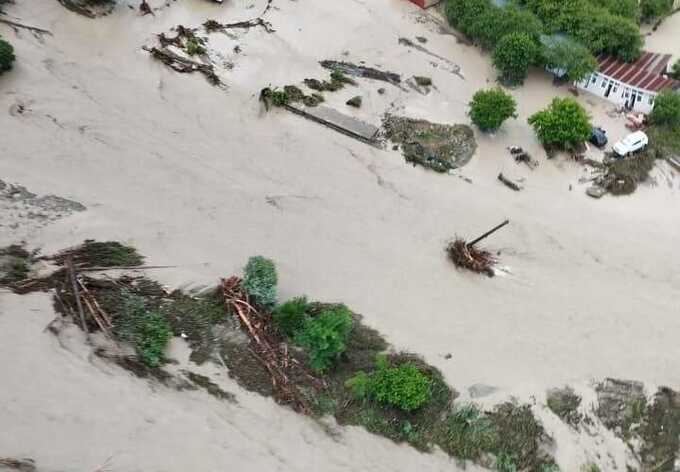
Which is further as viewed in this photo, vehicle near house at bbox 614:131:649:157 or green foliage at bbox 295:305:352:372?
vehicle near house at bbox 614:131:649:157

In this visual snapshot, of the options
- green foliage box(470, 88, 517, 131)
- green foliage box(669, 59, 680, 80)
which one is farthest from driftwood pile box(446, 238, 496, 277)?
green foliage box(669, 59, 680, 80)

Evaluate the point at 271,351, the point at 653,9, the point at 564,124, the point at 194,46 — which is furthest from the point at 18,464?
the point at 653,9

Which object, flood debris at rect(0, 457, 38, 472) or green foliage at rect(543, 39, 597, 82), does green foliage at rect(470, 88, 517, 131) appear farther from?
flood debris at rect(0, 457, 38, 472)

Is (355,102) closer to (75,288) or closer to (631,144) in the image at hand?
(631,144)

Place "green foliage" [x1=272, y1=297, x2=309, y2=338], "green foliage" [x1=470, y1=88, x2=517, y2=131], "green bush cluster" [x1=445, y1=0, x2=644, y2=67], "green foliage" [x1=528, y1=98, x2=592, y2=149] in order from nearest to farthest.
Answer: "green foliage" [x1=272, y1=297, x2=309, y2=338] → "green foliage" [x1=528, y1=98, x2=592, y2=149] → "green foliage" [x1=470, y1=88, x2=517, y2=131] → "green bush cluster" [x1=445, y1=0, x2=644, y2=67]

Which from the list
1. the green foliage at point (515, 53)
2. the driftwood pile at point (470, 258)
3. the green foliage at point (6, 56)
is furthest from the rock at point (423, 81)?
the green foliage at point (6, 56)

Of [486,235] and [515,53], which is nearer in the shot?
[486,235]

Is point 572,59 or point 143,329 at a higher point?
point 572,59
